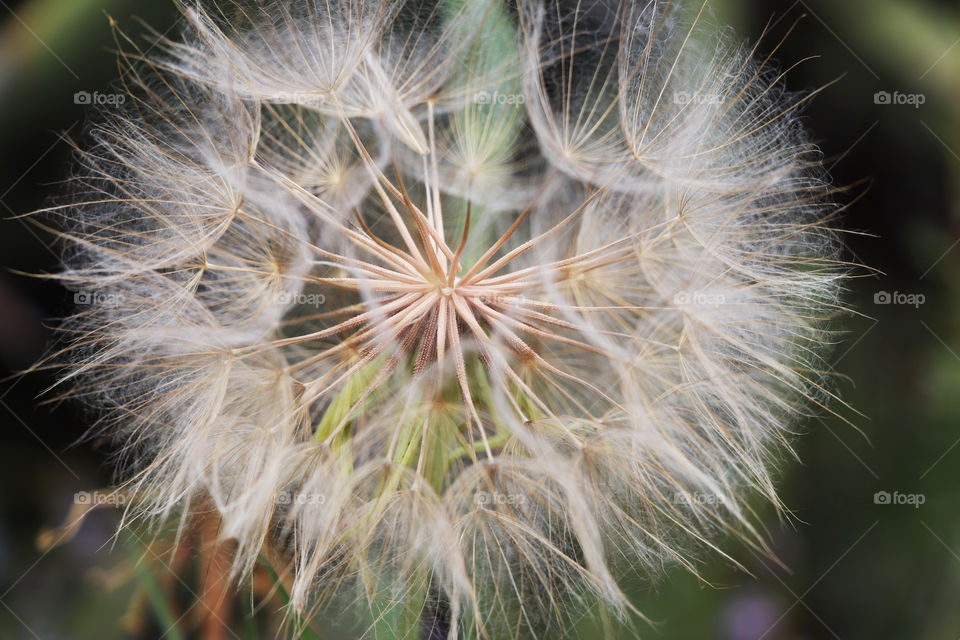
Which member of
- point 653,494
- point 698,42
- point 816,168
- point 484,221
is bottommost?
point 653,494

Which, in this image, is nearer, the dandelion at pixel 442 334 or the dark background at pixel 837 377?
the dandelion at pixel 442 334

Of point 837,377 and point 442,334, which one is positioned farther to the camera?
point 837,377

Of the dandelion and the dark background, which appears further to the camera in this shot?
the dark background

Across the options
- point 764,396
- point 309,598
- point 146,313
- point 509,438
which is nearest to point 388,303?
point 509,438

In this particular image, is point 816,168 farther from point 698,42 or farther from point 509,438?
point 509,438
